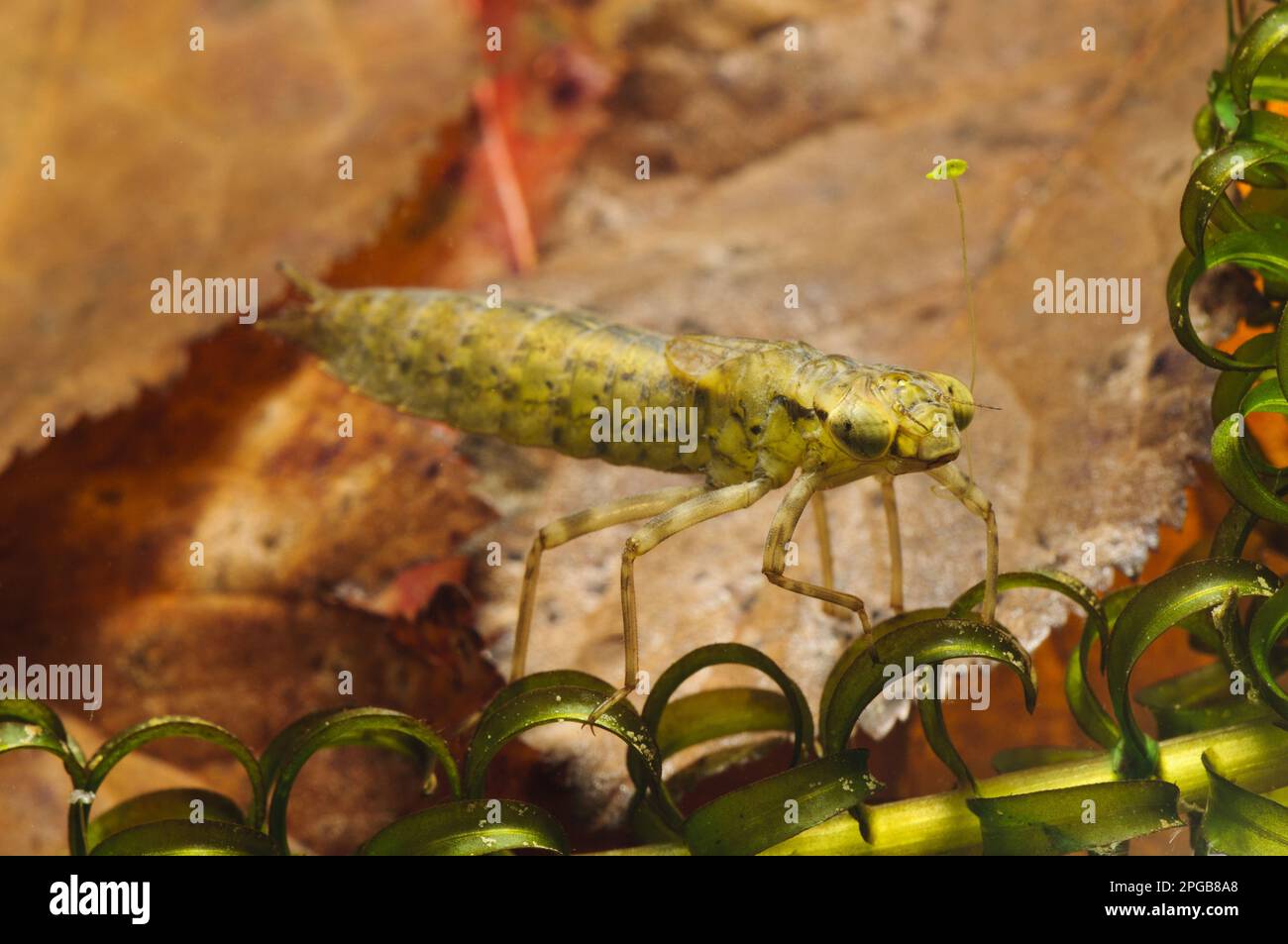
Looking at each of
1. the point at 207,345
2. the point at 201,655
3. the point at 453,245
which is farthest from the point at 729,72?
the point at 201,655

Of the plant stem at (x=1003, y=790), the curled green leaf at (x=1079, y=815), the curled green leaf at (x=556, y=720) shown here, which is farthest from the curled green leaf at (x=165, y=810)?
the curled green leaf at (x=1079, y=815)

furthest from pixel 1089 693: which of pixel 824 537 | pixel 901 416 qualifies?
pixel 824 537

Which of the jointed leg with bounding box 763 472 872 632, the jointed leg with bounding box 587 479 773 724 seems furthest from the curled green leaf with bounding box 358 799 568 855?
the jointed leg with bounding box 763 472 872 632

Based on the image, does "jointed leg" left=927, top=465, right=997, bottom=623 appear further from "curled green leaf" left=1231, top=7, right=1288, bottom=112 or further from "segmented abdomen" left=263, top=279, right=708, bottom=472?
"curled green leaf" left=1231, top=7, right=1288, bottom=112

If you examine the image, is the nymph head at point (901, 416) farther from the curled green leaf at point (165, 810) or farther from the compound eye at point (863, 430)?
the curled green leaf at point (165, 810)

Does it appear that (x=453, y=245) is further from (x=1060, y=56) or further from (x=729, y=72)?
(x=1060, y=56)

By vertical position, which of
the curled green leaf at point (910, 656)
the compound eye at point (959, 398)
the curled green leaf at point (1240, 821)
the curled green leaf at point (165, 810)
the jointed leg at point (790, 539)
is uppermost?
the compound eye at point (959, 398)

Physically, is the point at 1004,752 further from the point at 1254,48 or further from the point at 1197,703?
the point at 1254,48
